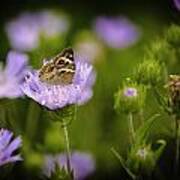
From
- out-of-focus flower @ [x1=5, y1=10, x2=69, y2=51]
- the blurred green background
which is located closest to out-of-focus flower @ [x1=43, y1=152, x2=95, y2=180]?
the blurred green background

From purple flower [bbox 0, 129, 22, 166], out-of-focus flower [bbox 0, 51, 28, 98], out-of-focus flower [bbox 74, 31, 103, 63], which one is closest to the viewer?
purple flower [bbox 0, 129, 22, 166]

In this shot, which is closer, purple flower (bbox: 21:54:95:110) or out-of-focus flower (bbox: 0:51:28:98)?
purple flower (bbox: 21:54:95:110)

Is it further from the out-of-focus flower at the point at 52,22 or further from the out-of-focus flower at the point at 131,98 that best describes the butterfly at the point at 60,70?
the out-of-focus flower at the point at 52,22

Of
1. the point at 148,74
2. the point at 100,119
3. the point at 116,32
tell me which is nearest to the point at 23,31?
the point at 116,32

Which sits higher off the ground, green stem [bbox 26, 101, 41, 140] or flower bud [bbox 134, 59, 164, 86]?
flower bud [bbox 134, 59, 164, 86]

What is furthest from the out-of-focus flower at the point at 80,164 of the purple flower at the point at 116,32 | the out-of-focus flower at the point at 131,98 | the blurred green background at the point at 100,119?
the purple flower at the point at 116,32

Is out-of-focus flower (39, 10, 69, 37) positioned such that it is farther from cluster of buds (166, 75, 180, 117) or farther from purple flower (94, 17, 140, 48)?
cluster of buds (166, 75, 180, 117)
